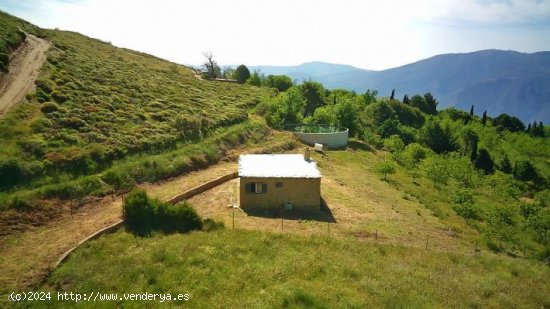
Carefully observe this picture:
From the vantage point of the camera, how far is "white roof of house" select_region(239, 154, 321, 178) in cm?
3130

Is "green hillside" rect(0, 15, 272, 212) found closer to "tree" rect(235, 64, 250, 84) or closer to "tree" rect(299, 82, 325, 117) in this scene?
"tree" rect(299, 82, 325, 117)

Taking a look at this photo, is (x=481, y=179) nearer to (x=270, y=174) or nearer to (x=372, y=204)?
(x=372, y=204)

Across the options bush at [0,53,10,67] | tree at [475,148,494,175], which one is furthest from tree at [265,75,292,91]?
bush at [0,53,10,67]

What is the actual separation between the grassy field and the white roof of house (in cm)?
763

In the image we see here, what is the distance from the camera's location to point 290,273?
774 inches

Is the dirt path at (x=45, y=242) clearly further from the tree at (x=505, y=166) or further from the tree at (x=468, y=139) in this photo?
the tree at (x=468, y=139)

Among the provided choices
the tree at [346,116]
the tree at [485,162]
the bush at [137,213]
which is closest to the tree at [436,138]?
the tree at [485,162]

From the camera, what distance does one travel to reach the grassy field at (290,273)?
17531 millimetres

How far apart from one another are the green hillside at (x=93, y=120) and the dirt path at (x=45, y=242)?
239 cm

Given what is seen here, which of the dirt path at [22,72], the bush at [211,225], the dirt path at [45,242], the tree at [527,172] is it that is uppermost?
the dirt path at [22,72]

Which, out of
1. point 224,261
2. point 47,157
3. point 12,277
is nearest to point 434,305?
point 224,261

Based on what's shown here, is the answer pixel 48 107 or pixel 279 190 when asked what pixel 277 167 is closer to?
pixel 279 190

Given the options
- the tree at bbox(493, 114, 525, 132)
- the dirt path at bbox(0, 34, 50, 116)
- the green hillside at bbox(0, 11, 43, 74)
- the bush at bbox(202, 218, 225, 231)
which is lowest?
the bush at bbox(202, 218, 225, 231)

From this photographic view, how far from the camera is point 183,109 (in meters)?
54.0
